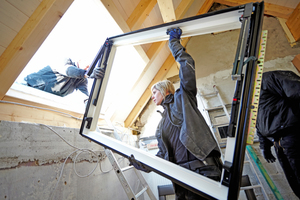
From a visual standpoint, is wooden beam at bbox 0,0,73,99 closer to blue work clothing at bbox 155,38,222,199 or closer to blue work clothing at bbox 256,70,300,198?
blue work clothing at bbox 155,38,222,199

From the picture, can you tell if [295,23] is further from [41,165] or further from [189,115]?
[41,165]

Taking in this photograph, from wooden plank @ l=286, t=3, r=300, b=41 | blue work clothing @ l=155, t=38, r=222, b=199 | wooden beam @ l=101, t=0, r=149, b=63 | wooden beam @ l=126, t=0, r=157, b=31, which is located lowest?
blue work clothing @ l=155, t=38, r=222, b=199

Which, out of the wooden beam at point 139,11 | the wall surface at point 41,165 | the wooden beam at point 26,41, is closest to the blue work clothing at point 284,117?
the wooden beam at point 139,11

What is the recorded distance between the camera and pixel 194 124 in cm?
84

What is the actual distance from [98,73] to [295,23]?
307 centimetres

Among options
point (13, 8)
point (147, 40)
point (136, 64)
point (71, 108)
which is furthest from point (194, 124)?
point (136, 64)

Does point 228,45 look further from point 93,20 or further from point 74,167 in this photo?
point 74,167

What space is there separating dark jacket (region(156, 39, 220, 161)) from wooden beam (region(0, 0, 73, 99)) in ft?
2.47

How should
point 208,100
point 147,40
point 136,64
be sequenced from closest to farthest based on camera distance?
point 147,40, point 136,64, point 208,100

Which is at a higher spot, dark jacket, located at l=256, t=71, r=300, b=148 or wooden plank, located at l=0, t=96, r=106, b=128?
dark jacket, located at l=256, t=71, r=300, b=148

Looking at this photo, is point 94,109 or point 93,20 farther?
point 93,20

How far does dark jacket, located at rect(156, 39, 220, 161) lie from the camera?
80 cm

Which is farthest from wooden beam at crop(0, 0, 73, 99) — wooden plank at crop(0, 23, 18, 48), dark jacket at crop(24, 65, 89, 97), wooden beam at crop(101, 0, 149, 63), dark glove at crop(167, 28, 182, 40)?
A: dark glove at crop(167, 28, 182, 40)

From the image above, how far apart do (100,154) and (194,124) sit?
1.19 metres
